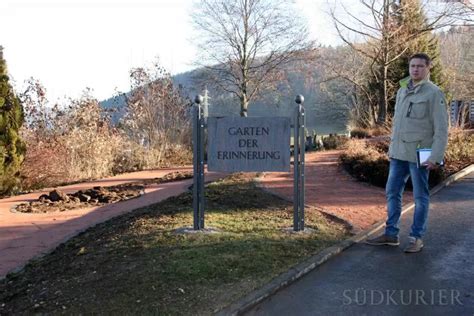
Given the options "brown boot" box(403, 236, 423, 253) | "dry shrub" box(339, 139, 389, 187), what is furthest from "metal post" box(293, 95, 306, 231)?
"dry shrub" box(339, 139, 389, 187)

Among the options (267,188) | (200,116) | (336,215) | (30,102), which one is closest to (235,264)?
(200,116)

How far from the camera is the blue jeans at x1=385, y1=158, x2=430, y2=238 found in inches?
188

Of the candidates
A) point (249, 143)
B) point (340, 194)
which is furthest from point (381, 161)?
point (249, 143)

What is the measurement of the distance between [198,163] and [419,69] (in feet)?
7.82

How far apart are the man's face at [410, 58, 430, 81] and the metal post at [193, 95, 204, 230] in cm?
215

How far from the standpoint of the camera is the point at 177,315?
3340mm

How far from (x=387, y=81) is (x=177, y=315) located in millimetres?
27429

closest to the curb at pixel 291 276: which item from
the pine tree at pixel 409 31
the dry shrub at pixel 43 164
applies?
the dry shrub at pixel 43 164

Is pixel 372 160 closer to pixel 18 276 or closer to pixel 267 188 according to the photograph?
pixel 267 188

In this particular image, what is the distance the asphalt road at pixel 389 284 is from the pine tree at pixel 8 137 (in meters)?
7.62

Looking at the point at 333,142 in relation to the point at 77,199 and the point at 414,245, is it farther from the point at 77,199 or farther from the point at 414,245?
the point at 414,245

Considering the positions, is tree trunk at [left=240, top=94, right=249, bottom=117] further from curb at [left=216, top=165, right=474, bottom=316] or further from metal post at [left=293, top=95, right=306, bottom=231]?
metal post at [left=293, top=95, right=306, bottom=231]

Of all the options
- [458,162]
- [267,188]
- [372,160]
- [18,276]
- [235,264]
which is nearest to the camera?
[235,264]

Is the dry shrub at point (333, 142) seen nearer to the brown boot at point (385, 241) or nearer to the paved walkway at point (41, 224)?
the paved walkway at point (41, 224)
